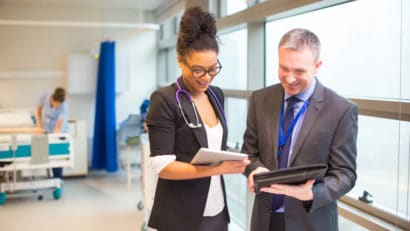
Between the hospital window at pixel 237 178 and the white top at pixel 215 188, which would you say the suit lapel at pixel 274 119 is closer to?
the white top at pixel 215 188

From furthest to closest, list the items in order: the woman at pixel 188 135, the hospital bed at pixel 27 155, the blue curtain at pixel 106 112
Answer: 1. the blue curtain at pixel 106 112
2. the hospital bed at pixel 27 155
3. the woman at pixel 188 135

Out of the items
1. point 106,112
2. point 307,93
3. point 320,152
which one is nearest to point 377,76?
point 307,93

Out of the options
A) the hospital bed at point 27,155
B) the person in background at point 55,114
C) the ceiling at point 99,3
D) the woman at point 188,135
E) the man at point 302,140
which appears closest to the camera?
the man at point 302,140

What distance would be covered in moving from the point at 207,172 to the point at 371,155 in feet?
3.51

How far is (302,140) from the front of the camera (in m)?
1.46

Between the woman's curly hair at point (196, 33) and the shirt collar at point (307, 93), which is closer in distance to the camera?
the shirt collar at point (307, 93)

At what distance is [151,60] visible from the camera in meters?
7.45

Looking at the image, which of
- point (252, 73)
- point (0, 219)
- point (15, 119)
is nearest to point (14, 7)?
point (15, 119)

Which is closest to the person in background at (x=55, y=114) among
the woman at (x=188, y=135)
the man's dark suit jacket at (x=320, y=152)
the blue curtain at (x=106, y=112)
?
the blue curtain at (x=106, y=112)

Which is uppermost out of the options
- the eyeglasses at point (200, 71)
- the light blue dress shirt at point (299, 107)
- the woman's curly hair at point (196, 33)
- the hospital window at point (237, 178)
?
the woman's curly hair at point (196, 33)

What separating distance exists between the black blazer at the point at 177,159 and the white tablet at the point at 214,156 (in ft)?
0.53

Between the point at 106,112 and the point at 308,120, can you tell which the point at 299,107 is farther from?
the point at 106,112

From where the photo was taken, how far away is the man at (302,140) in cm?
142

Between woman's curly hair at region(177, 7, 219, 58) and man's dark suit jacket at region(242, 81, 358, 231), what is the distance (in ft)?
1.23
